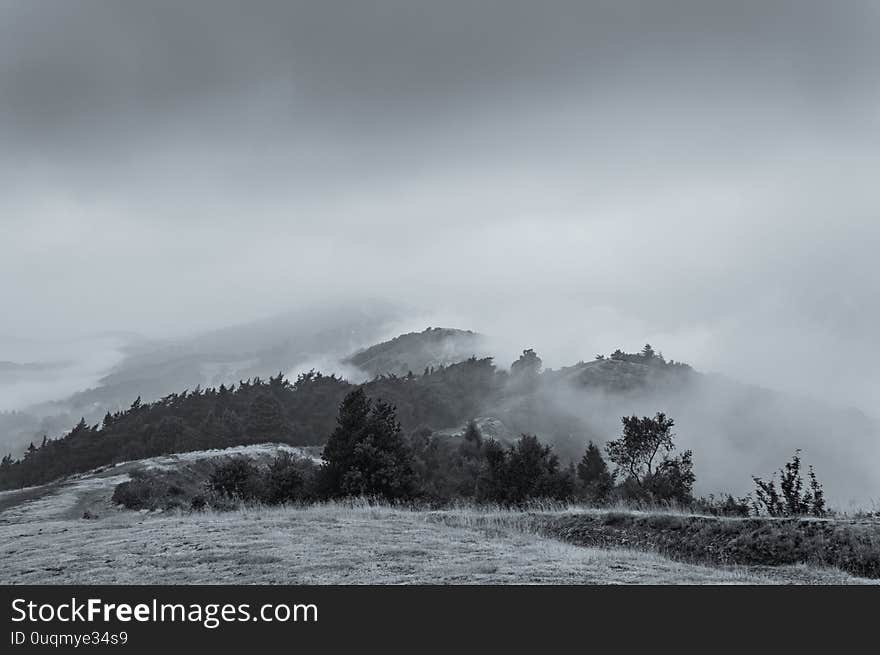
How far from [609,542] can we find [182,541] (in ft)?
43.5

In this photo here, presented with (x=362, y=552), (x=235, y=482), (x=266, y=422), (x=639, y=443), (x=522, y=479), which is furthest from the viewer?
(x=266, y=422)

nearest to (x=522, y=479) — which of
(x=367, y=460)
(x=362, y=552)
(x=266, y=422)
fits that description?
(x=367, y=460)

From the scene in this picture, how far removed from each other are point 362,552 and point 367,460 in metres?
24.5

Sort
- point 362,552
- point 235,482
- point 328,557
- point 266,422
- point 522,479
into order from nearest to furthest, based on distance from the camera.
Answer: point 328,557 < point 362,552 < point 235,482 < point 522,479 < point 266,422

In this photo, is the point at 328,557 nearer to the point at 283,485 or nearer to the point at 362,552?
the point at 362,552

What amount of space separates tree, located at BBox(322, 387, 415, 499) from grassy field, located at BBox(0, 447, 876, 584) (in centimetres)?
1264

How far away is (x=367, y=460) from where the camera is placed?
128 feet

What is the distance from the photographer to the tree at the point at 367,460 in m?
38.1

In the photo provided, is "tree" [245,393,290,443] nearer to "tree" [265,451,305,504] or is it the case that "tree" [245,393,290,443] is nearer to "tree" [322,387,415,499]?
"tree" [265,451,305,504]

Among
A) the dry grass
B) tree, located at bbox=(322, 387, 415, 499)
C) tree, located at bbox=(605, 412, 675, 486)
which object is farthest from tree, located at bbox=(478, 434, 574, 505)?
the dry grass

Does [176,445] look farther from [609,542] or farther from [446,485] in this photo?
[609,542]

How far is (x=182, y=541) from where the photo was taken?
17266 millimetres
